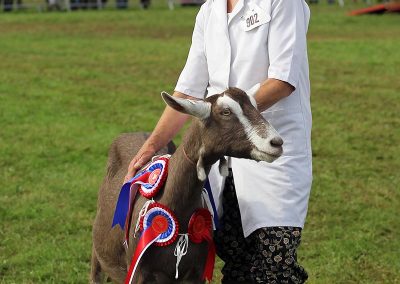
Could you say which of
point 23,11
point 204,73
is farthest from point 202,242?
point 23,11

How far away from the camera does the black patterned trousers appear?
430 cm

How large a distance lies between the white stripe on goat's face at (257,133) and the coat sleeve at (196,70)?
2.30 ft

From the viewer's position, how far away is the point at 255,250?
444 cm

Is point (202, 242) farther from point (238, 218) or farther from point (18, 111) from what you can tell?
point (18, 111)

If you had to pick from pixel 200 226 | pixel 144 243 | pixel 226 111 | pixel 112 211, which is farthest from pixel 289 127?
pixel 112 211

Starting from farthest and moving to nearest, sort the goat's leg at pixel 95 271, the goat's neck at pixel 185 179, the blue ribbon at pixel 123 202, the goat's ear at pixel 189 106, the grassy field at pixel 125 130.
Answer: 1. the grassy field at pixel 125 130
2. the goat's leg at pixel 95 271
3. the blue ribbon at pixel 123 202
4. the goat's neck at pixel 185 179
5. the goat's ear at pixel 189 106

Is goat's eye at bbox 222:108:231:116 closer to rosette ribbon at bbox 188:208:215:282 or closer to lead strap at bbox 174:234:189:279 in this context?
rosette ribbon at bbox 188:208:215:282

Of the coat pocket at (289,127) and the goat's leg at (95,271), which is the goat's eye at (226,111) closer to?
the coat pocket at (289,127)

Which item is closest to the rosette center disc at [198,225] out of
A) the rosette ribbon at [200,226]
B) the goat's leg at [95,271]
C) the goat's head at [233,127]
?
the rosette ribbon at [200,226]

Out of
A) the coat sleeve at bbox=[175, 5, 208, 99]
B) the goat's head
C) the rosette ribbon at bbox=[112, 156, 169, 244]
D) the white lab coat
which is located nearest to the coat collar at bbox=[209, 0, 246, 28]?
the white lab coat

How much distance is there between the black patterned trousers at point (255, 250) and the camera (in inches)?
169

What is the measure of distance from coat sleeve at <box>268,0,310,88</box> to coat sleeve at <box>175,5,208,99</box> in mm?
509

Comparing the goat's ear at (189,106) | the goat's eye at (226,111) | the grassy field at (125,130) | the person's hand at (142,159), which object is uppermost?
the goat's ear at (189,106)

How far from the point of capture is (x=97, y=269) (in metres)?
5.58
